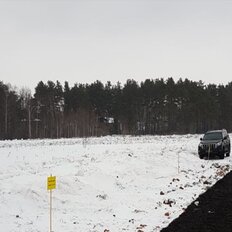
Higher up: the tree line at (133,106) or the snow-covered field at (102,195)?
the tree line at (133,106)

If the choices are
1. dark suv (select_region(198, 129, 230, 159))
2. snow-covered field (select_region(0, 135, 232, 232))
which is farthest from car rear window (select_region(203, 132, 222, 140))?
snow-covered field (select_region(0, 135, 232, 232))

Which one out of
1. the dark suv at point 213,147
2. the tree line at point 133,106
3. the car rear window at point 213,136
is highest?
the tree line at point 133,106

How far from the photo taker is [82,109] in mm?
78562

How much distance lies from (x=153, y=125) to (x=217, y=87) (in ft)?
80.4

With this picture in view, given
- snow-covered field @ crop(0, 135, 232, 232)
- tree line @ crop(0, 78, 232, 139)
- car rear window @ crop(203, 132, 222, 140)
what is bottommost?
snow-covered field @ crop(0, 135, 232, 232)

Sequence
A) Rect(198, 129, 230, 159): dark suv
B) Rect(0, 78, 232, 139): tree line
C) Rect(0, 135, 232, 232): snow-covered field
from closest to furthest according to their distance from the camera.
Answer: Rect(0, 135, 232, 232): snow-covered field → Rect(198, 129, 230, 159): dark suv → Rect(0, 78, 232, 139): tree line

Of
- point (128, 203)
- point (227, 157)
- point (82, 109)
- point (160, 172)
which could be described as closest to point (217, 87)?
point (82, 109)

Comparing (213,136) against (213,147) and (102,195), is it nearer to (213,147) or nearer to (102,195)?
(213,147)

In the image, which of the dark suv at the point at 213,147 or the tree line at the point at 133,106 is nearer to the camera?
the dark suv at the point at 213,147

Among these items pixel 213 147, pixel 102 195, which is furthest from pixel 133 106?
pixel 102 195

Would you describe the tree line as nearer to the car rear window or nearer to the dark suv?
the car rear window

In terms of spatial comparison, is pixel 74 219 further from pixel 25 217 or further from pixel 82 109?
pixel 82 109

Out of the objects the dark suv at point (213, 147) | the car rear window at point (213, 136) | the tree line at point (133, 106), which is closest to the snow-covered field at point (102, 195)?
the dark suv at point (213, 147)

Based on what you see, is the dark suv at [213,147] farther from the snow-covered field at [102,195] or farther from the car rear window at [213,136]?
the snow-covered field at [102,195]
